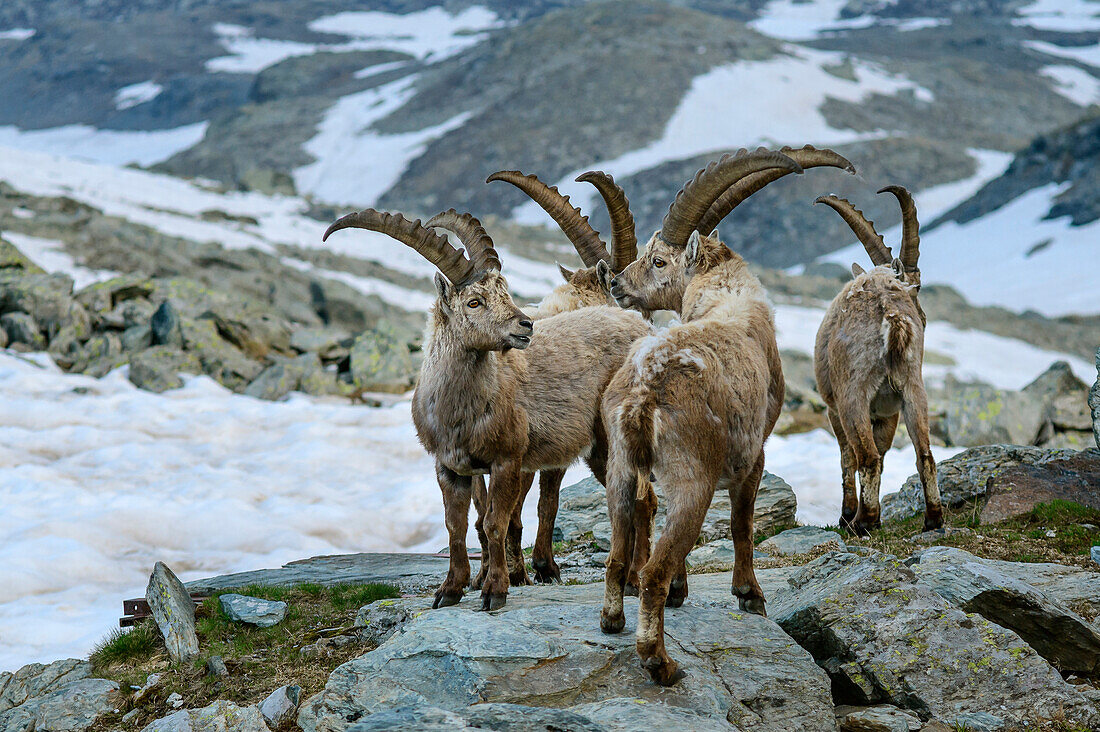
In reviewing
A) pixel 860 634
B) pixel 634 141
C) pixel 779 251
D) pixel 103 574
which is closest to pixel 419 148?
pixel 634 141

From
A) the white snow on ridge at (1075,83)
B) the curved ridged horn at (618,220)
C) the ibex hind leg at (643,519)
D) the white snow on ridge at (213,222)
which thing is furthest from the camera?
the white snow on ridge at (1075,83)

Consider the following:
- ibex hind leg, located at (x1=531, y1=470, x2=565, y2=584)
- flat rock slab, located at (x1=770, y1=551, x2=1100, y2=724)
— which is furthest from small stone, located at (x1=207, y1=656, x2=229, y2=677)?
flat rock slab, located at (x1=770, y1=551, x2=1100, y2=724)

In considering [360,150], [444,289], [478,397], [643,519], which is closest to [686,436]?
[643,519]

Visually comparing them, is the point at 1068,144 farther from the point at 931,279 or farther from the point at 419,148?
the point at 419,148

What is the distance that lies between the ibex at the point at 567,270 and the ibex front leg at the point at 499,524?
1.05m

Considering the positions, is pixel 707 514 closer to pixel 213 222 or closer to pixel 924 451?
pixel 924 451

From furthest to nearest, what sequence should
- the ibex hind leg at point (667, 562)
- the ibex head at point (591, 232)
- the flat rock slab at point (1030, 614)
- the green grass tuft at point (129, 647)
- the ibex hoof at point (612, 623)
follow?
the ibex head at point (591, 232)
the green grass tuft at point (129, 647)
the flat rock slab at point (1030, 614)
the ibex hoof at point (612, 623)
the ibex hind leg at point (667, 562)

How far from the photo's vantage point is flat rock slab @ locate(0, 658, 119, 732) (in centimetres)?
775

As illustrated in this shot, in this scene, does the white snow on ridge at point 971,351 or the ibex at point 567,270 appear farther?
the white snow on ridge at point 971,351

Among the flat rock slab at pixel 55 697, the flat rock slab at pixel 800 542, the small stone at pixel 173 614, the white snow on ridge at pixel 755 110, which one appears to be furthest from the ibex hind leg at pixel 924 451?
the white snow on ridge at pixel 755 110

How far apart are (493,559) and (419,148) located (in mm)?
108588

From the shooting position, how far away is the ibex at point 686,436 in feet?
19.9

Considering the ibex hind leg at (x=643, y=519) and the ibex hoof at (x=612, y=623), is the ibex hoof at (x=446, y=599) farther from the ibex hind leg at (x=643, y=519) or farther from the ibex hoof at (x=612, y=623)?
the ibex hind leg at (x=643, y=519)

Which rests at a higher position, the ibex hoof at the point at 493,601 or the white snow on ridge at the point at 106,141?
the ibex hoof at the point at 493,601
